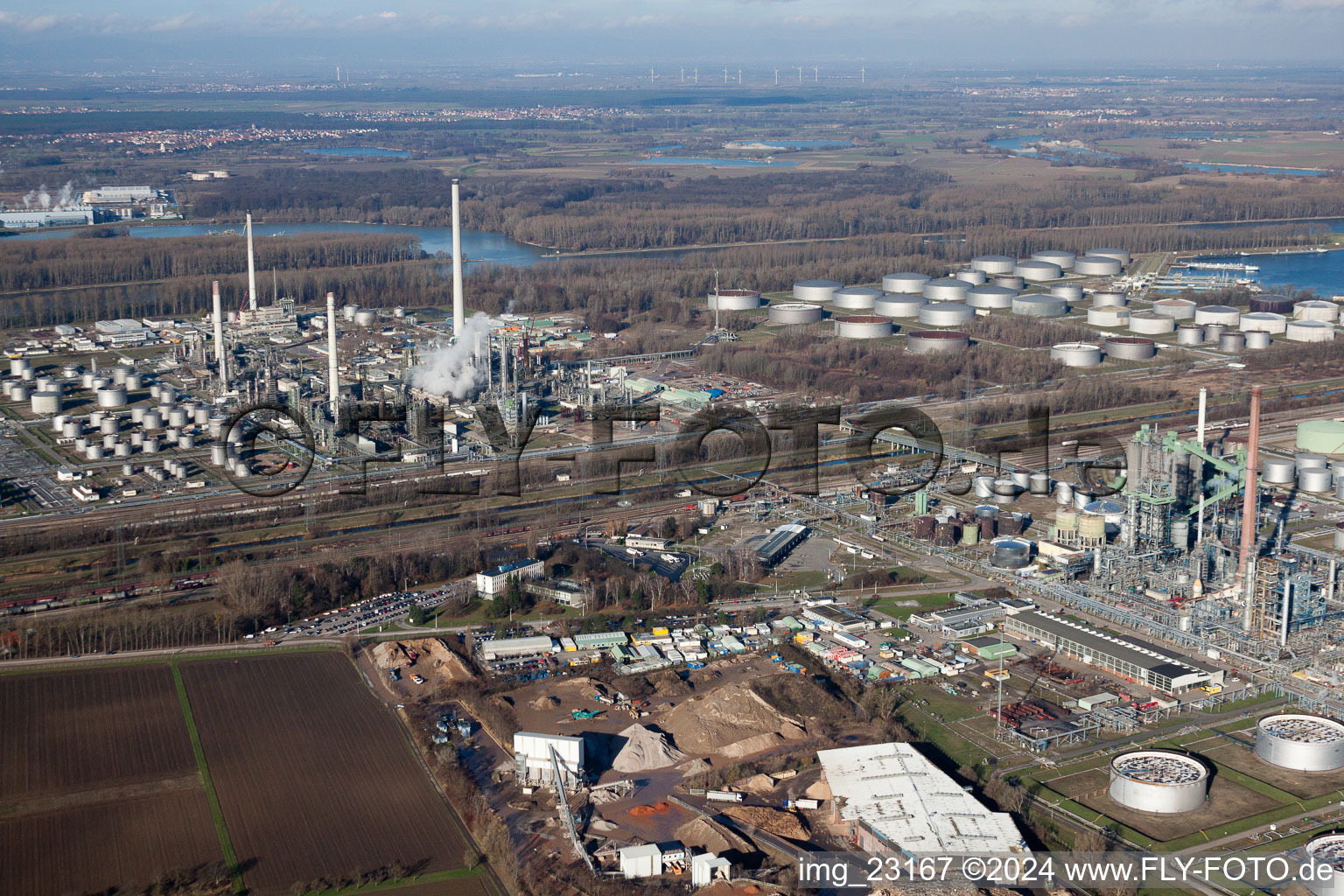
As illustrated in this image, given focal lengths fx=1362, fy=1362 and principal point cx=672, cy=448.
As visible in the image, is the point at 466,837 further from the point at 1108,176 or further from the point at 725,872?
the point at 1108,176

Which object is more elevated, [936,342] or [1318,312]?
[1318,312]

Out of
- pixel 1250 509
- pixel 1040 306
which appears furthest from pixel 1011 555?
pixel 1040 306

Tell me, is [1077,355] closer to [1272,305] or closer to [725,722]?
[1272,305]

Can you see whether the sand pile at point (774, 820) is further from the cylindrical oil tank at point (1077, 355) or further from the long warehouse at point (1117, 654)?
the cylindrical oil tank at point (1077, 355)

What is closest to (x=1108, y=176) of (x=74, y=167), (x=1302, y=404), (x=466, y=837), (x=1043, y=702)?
(x=1302, y=404)

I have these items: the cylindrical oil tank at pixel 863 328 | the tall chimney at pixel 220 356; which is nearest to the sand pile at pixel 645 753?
the tall chimney at pixel 220 356
